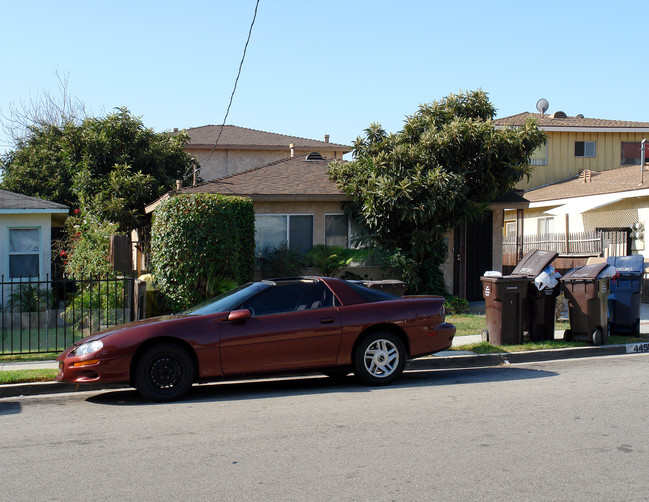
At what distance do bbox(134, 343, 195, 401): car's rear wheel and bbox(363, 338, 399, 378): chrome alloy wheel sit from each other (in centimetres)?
217

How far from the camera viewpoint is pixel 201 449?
5.64 metres

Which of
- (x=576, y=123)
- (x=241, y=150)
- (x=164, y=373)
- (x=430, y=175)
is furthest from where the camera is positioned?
(x=241, y=150)

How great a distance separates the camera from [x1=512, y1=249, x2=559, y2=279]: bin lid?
11015mm

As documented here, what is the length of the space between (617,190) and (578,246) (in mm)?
2064

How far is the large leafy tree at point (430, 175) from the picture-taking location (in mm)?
14531

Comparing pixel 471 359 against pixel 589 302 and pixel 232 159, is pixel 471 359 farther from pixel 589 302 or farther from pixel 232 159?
pixel 232 159

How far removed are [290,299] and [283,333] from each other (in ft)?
1.67

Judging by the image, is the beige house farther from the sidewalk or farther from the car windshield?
the car windshield

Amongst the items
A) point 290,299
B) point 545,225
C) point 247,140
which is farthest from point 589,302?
point 247,140

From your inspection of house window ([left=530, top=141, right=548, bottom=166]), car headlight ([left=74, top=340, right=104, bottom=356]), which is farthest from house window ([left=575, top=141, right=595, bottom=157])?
car headlight ([left=74, top=340, right=104, bottom=356])

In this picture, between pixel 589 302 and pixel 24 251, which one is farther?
pixel 24 251

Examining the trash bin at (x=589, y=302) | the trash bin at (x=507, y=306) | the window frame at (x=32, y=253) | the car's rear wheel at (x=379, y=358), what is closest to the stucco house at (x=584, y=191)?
the trash bin at (x=589, y=302)

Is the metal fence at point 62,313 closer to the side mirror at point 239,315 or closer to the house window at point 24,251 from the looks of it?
the house window at point 24,251

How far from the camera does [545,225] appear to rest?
78.9 feet
